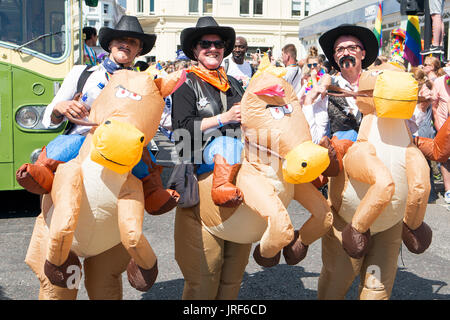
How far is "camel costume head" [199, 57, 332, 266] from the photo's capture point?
7.99ft

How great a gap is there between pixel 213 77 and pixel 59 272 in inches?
51.5

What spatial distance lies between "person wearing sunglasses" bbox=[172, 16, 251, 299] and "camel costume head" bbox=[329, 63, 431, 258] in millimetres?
648

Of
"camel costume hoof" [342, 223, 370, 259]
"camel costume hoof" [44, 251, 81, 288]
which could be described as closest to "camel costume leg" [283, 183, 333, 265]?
"camel costume hoof" [342, 223, 370, 259]

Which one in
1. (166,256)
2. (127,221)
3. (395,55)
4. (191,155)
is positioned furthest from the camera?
(395,55)

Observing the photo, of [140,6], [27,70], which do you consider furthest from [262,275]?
[140,6]

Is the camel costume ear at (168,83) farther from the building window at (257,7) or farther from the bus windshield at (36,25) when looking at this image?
the building window at (257,7)

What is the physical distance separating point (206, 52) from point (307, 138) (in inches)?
33.1

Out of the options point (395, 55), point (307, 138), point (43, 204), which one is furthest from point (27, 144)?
point (395, 55)

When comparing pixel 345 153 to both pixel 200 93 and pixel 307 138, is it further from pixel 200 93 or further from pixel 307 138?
pixel 200 93

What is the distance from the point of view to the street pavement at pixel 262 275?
153 inches

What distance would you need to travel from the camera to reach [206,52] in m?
A: 2.98

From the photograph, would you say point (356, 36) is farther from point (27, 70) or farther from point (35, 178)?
point (27, 70)

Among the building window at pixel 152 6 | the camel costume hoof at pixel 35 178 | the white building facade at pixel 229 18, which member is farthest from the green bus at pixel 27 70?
the building window at pixel 152 6

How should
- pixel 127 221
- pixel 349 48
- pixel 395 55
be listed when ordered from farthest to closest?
pixel 395 55 → pixel 349 48 → pixel 127 221
